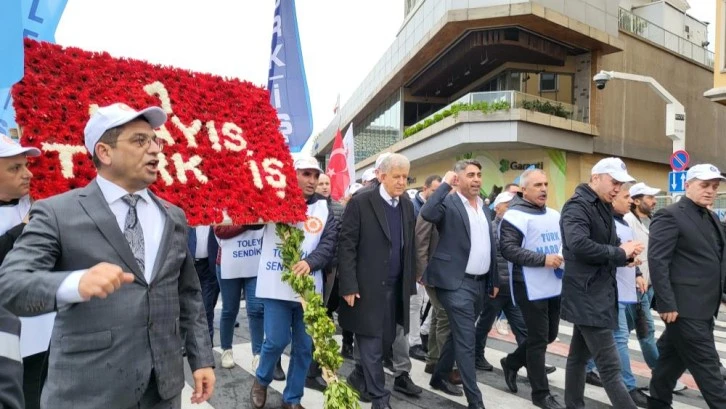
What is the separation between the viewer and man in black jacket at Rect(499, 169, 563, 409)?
4434 mm

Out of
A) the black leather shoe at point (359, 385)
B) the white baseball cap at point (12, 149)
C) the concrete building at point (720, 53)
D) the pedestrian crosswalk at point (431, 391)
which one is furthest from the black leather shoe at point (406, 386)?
the concrete building at point (720, 53)

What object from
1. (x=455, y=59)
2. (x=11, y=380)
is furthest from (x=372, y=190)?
(x=455, y=59)

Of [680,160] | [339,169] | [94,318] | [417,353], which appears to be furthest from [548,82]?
[94,318]

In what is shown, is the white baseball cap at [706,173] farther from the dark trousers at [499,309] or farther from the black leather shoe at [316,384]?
the black leather shoe at [316,384]

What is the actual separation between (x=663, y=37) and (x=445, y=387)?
25348 millimetres

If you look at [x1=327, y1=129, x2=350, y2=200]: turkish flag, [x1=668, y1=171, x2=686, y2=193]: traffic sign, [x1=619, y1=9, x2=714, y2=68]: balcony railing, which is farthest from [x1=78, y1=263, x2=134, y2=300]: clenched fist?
[x1=619, y1=9, x2=714, y2=68]: balcony railing

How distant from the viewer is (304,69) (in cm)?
815

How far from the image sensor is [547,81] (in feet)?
70.1

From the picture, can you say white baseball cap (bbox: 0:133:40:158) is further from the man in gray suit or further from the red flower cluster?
the man in gray suit

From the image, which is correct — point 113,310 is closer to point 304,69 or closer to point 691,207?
point 691,207

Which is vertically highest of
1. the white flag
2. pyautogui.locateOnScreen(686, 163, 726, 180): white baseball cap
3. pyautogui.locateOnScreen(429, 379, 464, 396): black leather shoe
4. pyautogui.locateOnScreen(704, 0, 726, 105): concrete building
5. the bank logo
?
pyautogui.locateOnScreen(704, 0, 726, 105): concrete building

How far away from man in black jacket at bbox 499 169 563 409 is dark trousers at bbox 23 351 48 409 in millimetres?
3617

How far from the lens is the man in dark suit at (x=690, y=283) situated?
3.85 meters

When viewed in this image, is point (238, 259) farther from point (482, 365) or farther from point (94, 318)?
point (94, 318)
